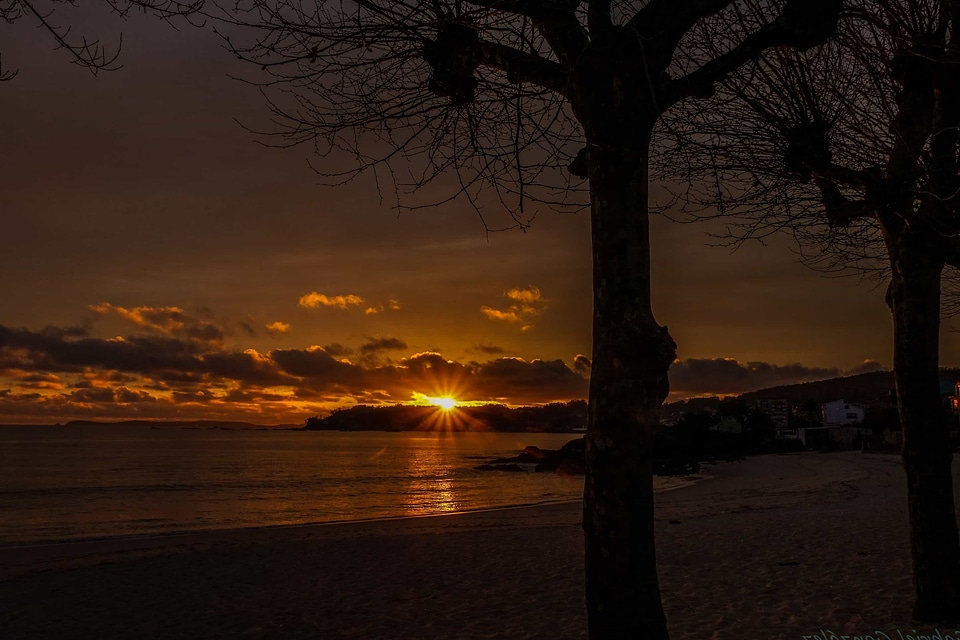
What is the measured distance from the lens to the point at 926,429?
24.2 feet

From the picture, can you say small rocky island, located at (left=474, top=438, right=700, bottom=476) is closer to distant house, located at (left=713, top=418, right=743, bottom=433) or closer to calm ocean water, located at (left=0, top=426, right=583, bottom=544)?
calm ocean water, located at (left=0, top=426, right=583, bottom=544)

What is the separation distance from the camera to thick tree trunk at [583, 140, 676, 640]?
15.4ft

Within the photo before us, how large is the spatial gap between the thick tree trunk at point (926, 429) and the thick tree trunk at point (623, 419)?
4.20 m

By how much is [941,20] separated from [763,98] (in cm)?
185

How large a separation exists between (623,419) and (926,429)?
182 inches

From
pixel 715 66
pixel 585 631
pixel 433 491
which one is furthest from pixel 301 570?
pixel 433 491

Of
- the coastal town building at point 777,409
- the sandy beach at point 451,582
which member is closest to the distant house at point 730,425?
the coastal town building at point 777,409

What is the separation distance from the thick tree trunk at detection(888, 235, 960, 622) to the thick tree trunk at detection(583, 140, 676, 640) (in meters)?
4.20

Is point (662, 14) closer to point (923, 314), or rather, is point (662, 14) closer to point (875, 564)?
point (923, 314)

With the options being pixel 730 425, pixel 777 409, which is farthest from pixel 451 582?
pixel 777 409

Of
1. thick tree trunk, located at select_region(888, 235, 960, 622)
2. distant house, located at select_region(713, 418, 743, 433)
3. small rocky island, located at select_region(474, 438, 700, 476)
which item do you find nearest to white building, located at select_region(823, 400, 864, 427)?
distant house, located at select_region(713, 418, 743, 433)

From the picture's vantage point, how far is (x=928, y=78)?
7.29 meters

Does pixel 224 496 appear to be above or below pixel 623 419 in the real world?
below

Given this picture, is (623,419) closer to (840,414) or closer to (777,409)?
(840,414)
